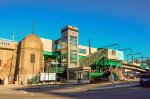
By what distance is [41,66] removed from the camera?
153 feet

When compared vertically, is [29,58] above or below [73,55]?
below

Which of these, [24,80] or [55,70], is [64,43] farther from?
[24,80]

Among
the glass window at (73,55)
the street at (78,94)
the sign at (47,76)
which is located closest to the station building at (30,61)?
the glass window at (73,55)

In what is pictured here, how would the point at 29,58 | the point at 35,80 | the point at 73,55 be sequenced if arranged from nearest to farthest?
the point at 35,80 → the point at 29,58 → the point at 73,55

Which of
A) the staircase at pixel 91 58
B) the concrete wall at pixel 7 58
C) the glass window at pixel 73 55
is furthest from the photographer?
the glass window at pixel 73 55

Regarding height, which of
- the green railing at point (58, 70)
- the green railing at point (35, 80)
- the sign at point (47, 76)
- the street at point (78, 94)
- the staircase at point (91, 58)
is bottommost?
the street at point (78, 94)

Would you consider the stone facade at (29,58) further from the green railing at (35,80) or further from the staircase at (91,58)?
the staircase at (91,58)

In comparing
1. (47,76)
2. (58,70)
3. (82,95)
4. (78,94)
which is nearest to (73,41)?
(58,70)

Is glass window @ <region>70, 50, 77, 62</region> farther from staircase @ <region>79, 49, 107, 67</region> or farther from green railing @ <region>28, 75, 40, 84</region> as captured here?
green railing @ <region>28, 75, 40, 84</region>

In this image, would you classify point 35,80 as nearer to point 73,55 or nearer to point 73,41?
point 73,55

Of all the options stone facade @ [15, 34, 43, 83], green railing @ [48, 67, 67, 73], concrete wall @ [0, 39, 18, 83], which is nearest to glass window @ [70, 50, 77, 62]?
green railing @ [48, 67, 67, 73]

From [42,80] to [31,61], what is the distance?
532cm

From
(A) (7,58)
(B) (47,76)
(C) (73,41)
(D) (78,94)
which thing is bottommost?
(D) (78,94)

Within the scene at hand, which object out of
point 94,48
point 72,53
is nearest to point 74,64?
point 72,53
